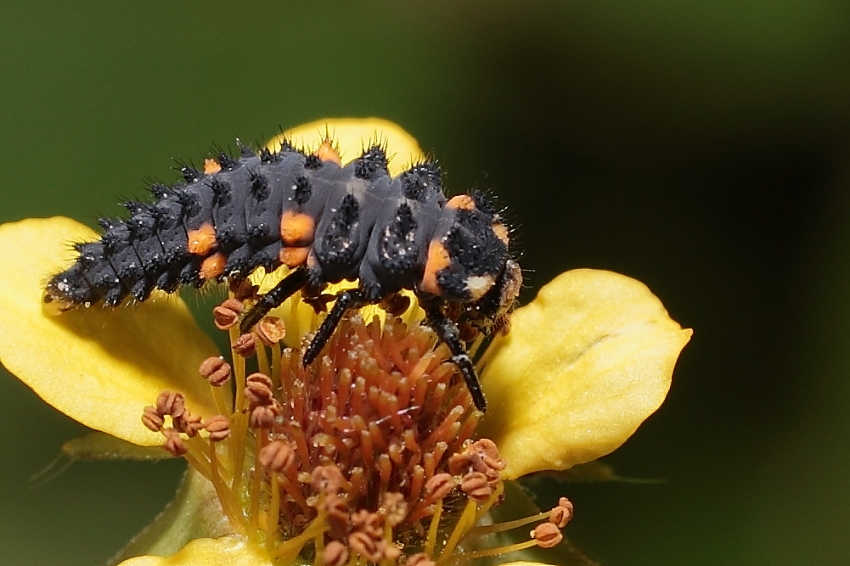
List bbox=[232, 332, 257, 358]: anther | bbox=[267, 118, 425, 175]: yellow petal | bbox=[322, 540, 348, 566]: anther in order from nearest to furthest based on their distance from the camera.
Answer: bbox=[322, 540, 348, 566]: anther < bbox=[232, 332, 257, 358]: anther < bbox=[267, 118, 425, 175]: yellow petal

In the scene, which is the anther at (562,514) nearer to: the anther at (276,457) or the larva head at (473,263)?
the larva head at (473,263)

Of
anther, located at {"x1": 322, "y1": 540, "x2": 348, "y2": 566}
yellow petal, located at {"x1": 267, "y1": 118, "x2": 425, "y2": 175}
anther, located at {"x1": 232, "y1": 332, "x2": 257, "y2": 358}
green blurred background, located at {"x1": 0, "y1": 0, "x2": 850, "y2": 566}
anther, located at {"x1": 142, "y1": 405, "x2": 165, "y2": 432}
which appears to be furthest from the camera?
green blurred background, located at {"x1": 0, "y1": 0, "x2": 850, "y2": 566}

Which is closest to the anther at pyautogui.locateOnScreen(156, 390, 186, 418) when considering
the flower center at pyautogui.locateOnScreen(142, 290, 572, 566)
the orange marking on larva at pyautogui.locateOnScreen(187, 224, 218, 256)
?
the flower center at pyautogui.locateOnScreen(142, 290, 572, 566)

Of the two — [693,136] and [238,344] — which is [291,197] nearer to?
[238,344]

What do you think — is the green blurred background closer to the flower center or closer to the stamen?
the flower center

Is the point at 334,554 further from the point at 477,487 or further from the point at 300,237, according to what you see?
the point at 300,237

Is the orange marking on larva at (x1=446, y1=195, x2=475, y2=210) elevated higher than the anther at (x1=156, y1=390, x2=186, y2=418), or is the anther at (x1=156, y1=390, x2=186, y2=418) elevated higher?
the orange marking on larva at (x1=446, y1=195, x2=475, y2=210)

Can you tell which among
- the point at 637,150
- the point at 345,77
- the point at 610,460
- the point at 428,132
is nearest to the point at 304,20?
the point at 345,77

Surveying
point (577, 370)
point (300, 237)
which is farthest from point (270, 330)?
point (577, 370)
